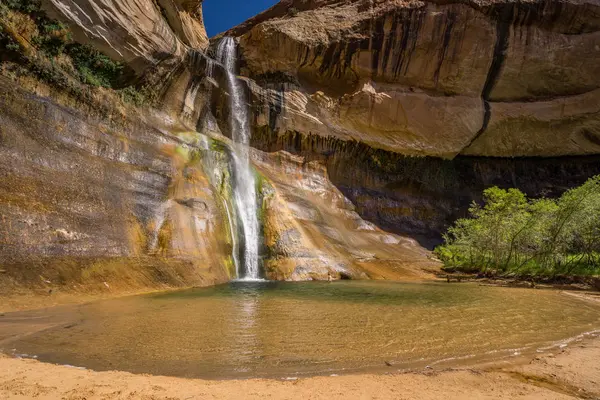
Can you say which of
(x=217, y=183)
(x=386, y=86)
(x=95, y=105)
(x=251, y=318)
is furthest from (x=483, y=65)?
(x=251, y=318)

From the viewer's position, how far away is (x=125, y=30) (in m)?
18.0

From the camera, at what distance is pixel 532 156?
36406mm

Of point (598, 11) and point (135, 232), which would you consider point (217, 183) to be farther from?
point (598, 11)

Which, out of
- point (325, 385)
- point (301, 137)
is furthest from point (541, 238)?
point (325, 385)

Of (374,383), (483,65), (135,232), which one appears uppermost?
(483,65)

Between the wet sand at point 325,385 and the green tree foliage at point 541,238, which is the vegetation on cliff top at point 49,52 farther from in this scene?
the green tree foliage at point 541,238

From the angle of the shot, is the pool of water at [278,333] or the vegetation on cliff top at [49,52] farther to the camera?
the vegetation on cliff top at [49,52]

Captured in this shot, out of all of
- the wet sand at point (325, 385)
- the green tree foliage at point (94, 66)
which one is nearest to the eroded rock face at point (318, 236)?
the green tree foliage at point (94, 66)

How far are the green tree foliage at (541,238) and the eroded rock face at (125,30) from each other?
2042cm

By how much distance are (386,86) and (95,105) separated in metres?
23.0

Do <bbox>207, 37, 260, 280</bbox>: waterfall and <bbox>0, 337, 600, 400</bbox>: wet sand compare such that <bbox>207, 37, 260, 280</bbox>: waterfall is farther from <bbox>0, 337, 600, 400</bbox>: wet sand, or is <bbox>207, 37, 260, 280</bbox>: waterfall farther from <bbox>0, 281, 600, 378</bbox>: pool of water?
<bbox>0, 337, 600, 400</bbox>: wet sand

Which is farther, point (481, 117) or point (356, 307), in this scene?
point (481, 117)

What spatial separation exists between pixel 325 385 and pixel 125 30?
19.4 metres

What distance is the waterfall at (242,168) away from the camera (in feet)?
56.1
